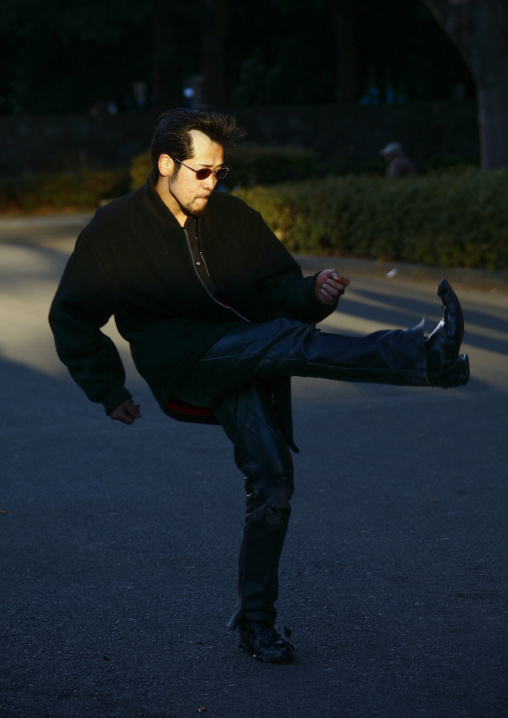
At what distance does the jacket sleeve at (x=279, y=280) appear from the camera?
3.95 meters

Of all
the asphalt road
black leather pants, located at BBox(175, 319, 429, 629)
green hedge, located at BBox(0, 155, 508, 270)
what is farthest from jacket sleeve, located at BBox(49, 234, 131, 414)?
green hedge, located at BBox(0, 155, 508, 270)

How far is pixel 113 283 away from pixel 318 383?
5132 millimetres

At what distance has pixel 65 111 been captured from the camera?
4875 cm

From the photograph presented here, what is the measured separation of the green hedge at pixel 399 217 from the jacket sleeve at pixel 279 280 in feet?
32.4

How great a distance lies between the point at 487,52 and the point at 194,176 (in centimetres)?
1515

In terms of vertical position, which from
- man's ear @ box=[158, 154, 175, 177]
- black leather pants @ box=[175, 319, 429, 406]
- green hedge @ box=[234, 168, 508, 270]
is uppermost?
man's ear @ box=[158, 154, 175, 177]

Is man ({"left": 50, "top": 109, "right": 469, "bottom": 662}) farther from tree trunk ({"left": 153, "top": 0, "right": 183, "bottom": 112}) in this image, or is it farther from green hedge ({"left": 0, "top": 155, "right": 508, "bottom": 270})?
tree trunk ({"left": 153, "top": 0, "right": 183, "bottom": 112})

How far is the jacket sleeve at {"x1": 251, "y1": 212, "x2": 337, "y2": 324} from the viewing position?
12.9 ft

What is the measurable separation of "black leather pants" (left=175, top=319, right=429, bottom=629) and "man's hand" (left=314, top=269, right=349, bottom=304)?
0.21 meters

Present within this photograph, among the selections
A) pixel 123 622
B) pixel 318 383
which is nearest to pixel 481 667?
pixel 123 622

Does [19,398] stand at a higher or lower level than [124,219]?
lower

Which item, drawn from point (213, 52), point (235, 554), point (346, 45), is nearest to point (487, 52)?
point (235, 554)

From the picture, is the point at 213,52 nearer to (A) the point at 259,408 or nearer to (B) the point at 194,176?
(B) the point at 194,176

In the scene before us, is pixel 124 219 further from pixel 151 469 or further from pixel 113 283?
pixel 151 469
